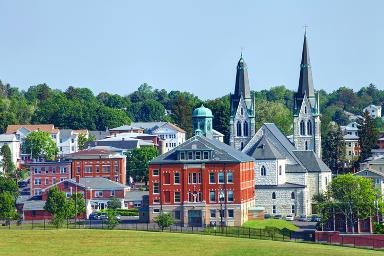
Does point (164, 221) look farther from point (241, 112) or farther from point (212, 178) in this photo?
point (241, 112)

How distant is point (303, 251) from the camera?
365ft

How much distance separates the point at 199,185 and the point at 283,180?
1591 centimetres

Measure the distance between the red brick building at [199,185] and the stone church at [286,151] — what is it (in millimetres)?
10957

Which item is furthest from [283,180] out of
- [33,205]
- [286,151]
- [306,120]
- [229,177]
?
[33,205]

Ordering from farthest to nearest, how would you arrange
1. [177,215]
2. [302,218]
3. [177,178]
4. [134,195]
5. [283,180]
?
[134,195], [283,180], [302,218], [177,178], [177,215]

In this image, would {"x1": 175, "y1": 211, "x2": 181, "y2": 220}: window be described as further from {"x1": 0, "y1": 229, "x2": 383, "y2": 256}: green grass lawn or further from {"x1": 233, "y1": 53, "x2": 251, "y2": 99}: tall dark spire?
{"x1": 233, "y1": 53, "x2": 251, "y2": 99}: tall dark spire

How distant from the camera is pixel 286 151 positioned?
164125 millimetres

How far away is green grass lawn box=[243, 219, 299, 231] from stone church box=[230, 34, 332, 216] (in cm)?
845

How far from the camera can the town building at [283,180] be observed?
159 meters

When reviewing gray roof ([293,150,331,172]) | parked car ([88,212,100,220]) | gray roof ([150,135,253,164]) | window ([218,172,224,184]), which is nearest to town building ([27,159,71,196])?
parked car ([88,212,100,220])

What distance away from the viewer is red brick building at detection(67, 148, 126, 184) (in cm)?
18525

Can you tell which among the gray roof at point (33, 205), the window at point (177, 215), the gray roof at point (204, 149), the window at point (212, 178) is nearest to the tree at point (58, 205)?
the gray roof at point (33, 205)

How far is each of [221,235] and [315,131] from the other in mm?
50203

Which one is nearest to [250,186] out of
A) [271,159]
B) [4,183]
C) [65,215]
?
[271,159]
